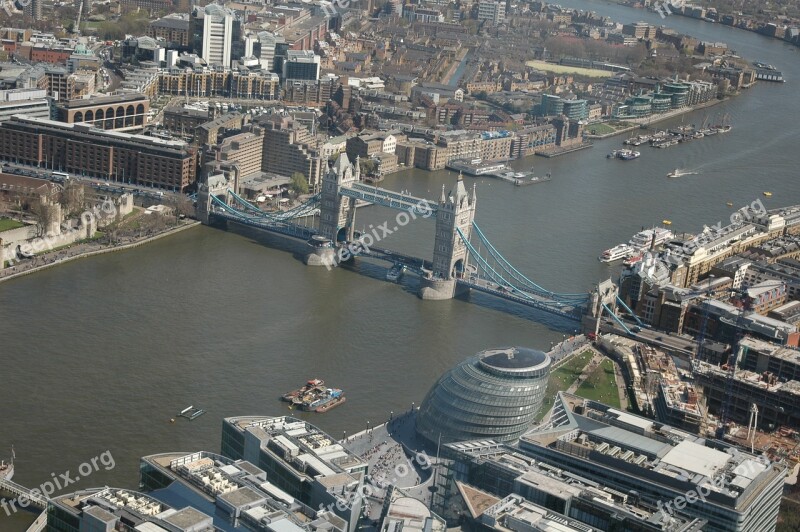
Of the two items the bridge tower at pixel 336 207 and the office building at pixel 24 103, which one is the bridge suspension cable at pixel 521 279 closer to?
the bridge tower at pixel 336 207

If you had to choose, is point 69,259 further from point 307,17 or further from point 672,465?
point 307,17

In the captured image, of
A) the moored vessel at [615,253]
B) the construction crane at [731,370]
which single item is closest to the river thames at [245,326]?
the moored vessel at [615,253]

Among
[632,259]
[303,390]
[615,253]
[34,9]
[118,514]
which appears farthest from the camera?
[34,9]

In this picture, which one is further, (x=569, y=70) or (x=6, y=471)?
(x=569, y=70)

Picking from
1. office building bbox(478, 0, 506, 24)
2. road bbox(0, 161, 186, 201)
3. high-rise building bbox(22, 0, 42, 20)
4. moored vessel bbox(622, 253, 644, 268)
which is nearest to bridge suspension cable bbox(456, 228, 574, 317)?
moored vessel bbox(622, 253, 644, 268)

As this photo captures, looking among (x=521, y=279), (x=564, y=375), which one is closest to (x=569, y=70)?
(x=521, y=279)

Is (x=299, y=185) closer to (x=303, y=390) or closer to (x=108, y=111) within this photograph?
(x=108, y=111)

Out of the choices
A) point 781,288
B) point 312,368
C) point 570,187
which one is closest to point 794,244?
point 781,288
